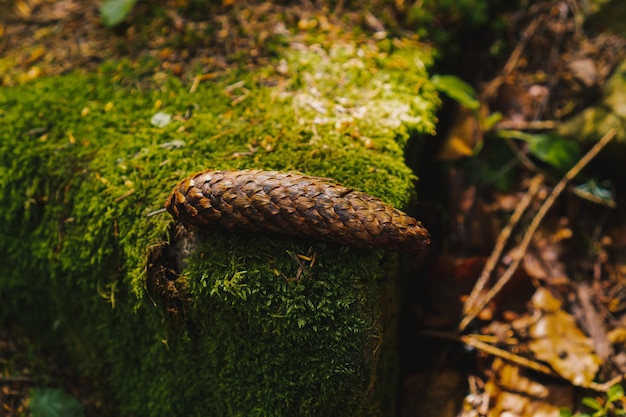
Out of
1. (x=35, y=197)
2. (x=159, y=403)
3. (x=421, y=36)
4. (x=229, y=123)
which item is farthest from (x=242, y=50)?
(x=159, y=403)

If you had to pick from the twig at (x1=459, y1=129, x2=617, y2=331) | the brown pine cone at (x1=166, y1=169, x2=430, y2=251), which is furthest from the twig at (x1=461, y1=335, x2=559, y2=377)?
the brown pine cone at (x1=166, y1=169, x2=430, y2=251)

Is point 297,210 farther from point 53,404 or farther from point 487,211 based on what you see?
point 487,211

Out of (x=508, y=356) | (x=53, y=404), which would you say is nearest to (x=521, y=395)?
(x=508, y=356)

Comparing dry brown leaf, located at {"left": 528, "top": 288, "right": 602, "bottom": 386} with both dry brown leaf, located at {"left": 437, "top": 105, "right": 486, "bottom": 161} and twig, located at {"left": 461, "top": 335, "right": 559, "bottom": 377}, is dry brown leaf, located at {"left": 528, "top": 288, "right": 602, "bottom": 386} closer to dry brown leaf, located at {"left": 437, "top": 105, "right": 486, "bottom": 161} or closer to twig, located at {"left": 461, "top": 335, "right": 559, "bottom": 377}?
twig, located at {"left": 461, "top": 335, "right": 559, "bottom": 377}

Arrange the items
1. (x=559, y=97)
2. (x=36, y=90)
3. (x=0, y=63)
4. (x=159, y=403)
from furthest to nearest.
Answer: (x=559, y=97), (x=0, y=63), (x=36, y=90), (x=159, y=403)

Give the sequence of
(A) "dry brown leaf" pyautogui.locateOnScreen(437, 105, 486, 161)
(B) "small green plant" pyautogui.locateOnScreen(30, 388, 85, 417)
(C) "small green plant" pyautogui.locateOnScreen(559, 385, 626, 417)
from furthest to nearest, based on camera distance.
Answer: (A) "dry brown leaf" pyautogui.locateOnScreen(437, 105, 486, 161) → (B) "small green plant" pyautogui.locateOnScreen(30, 388, 85, 417) → (C) "small green plant" pyautogui.locateOnScreen(559, 385, 626, 417)

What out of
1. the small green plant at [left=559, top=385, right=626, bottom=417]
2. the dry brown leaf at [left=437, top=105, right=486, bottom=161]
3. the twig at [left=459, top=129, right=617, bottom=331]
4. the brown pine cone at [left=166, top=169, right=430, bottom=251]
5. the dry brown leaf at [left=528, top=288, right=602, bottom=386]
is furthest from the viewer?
the dry brown leaf at [left=437, top=105, right=486, bottom=161]

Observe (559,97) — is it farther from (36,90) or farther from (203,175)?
(36,90)
